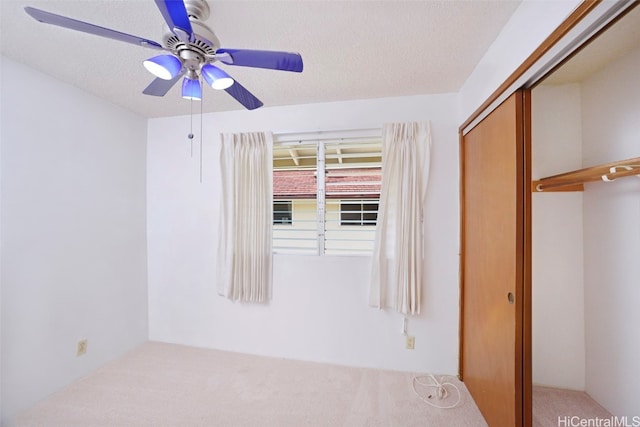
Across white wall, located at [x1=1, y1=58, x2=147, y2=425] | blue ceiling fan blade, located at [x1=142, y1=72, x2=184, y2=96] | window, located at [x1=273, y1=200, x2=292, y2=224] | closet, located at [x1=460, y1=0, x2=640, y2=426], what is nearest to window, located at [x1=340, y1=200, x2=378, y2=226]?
window, located at [x1=273, y1=200, x2=292, y2=224]

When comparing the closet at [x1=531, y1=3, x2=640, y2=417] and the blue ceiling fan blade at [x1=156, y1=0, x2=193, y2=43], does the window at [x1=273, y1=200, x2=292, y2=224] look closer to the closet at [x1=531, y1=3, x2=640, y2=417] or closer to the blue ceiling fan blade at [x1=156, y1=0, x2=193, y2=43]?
the blue ceiling fan blade at [x1=156, y1=0, x2=193, y2=43]

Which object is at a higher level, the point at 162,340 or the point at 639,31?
the point at 639,31

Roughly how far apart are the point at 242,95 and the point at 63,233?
183cm

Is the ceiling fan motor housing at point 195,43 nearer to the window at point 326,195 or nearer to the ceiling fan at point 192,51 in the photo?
the ceiling fan at point 192,51

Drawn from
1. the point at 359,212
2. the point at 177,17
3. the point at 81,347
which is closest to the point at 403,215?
the point at 359,212

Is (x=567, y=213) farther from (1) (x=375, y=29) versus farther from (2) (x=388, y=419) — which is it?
(2) (x=388, y=419)

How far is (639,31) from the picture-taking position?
79 cm

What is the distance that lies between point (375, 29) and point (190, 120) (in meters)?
1.98

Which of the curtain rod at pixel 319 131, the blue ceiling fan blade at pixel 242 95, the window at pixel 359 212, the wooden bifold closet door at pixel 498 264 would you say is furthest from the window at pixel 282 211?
the wooden bifold closet door at pixel 498 264

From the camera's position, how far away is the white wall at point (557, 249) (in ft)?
3.55

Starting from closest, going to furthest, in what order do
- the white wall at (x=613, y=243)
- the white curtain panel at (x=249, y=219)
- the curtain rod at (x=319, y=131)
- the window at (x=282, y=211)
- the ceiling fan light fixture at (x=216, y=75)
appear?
the white wall at (x=613, y=243) < the ceiling fan light fixture at (x=216, y=75) < the curtain rod at (x=319, y=131) < the white curtain panel at (x=249, y=219) < the window at (x=282, y=211)

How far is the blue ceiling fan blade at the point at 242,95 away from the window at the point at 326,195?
37.2 inches

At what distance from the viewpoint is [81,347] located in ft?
6.50

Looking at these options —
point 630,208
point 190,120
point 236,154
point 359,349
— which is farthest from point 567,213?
point 190,120
